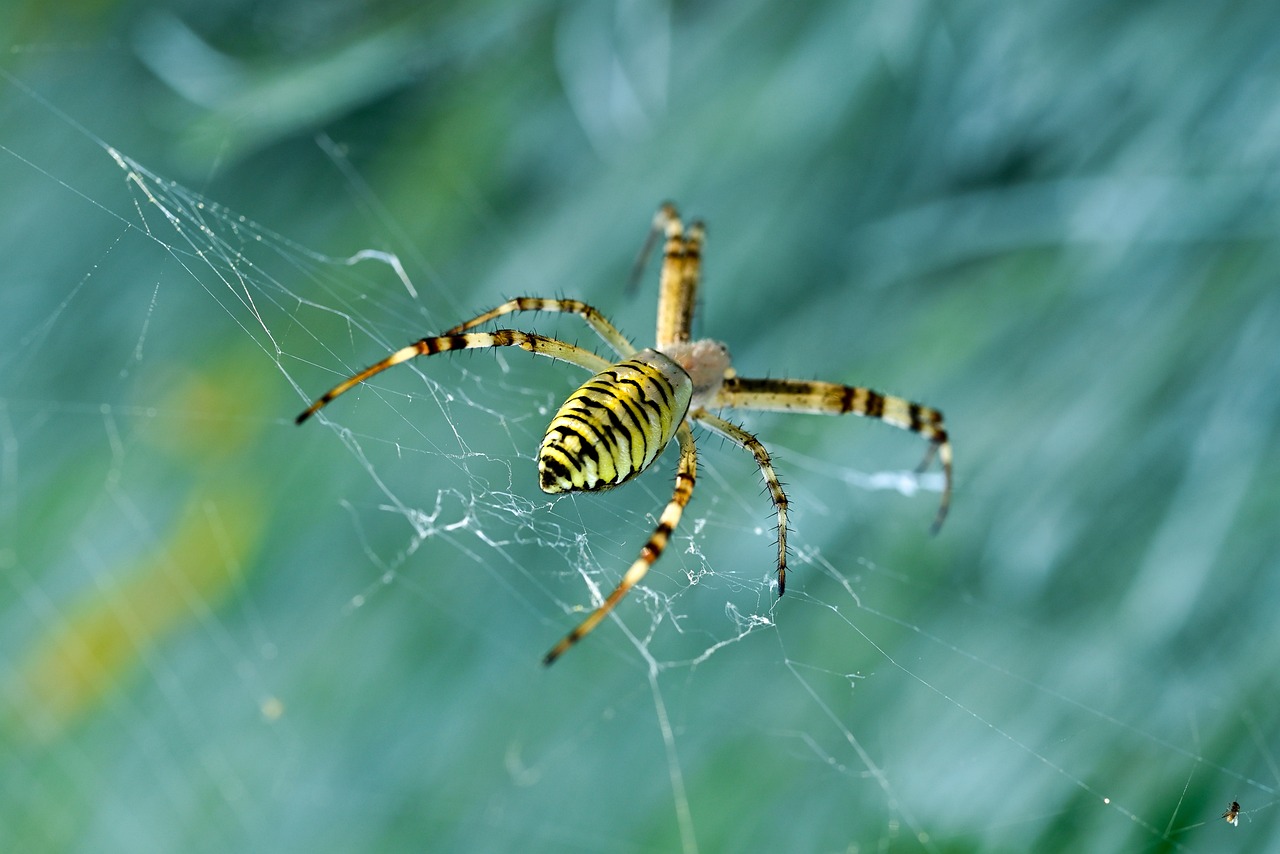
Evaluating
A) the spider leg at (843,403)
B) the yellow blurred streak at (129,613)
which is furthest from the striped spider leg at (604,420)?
the yellow blurred streak at (129,613)

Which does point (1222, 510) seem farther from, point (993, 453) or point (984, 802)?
point (984, 802)

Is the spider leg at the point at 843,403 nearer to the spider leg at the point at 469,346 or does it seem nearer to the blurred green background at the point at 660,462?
the blurred green background at the point at 660,462

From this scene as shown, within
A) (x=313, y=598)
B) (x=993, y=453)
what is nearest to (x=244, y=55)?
(x=313, y=598)

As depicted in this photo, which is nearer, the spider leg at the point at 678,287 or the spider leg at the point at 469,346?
the spider leg at the point at 469,346

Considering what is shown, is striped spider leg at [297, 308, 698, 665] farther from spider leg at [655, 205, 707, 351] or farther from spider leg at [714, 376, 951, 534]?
spider leg at [655, 205, 707, 351]

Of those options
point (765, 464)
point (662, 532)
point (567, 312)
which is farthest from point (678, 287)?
point (662, 532)

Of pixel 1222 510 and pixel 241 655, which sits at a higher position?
pixel 1222 510

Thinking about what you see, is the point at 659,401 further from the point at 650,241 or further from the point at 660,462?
the point at 650,241
